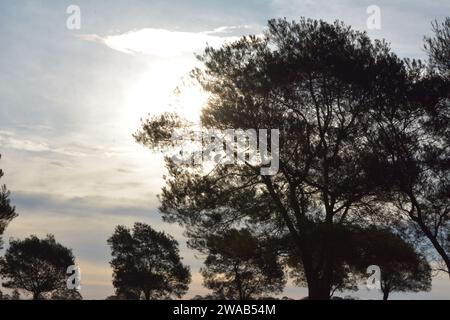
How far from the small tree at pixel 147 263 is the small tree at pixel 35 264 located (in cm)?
708

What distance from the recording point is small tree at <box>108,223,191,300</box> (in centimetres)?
6606

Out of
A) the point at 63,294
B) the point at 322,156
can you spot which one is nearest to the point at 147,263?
the point at 63,294

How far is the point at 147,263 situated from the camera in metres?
66.3

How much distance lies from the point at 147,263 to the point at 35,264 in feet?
46.3

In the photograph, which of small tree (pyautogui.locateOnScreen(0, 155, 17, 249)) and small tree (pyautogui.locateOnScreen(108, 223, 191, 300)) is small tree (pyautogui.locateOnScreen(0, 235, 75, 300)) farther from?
small tree (pyautogui.locateOnScreen(0, 155, 17, 249))

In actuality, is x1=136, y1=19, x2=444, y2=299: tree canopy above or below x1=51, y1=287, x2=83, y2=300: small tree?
above

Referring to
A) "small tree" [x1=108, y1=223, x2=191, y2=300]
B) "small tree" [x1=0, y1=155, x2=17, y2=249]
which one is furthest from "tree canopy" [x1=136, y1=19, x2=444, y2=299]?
"small tree" [x1=108, y1=223, x2=191, y2=300]

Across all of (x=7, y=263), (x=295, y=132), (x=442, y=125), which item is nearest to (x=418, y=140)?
(x=442, y=125)

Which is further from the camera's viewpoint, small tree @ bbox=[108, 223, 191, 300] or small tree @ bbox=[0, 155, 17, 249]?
small tree @ bbox=[108, 223, 191, 300]

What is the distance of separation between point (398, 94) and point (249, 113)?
7034mm

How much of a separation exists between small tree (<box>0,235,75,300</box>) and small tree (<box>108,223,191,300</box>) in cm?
708

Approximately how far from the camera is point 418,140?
26.4m

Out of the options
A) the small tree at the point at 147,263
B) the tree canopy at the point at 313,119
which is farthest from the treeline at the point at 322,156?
the small tree at the point at 147,263
